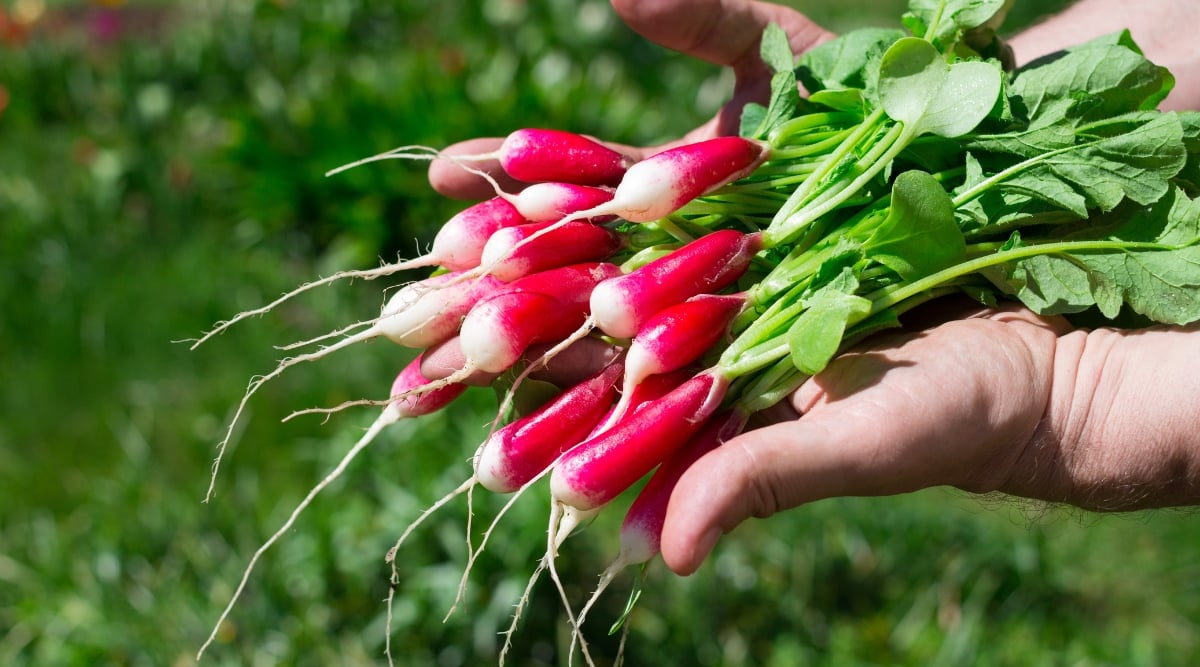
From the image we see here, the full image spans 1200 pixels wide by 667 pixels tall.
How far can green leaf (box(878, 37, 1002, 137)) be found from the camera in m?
1.95

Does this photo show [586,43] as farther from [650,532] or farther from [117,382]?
[650,532]

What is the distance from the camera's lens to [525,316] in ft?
6.52

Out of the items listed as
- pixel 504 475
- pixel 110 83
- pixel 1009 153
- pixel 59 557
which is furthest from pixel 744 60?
pixel 110 83

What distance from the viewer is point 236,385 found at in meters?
3.87

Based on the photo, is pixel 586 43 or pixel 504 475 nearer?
pixel 504 475

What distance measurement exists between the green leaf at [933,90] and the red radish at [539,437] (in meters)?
0.74

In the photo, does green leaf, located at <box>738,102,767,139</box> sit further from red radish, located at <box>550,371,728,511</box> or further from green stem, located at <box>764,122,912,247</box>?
red radish, located at <box>550,371,728,511</box>

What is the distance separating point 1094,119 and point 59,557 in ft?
9.75

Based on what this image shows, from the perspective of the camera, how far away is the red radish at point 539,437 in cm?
196

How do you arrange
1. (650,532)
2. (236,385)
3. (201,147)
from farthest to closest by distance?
1. (201,147)
2. (236,385)
3. (650,532)

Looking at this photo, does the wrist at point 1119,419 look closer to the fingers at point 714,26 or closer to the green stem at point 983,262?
the green stem at point 983,262

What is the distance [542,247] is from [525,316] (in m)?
0.17

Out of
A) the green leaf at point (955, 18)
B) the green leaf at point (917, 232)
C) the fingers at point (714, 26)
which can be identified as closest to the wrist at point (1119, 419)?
the green leaf at point (917, 232)

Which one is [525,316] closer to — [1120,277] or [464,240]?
[464,240]
